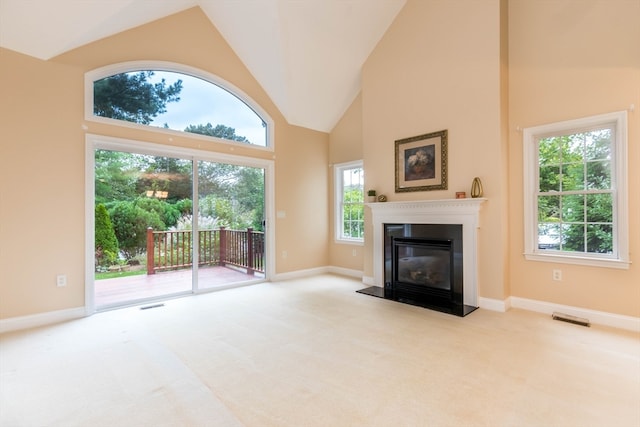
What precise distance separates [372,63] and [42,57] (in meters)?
4.21

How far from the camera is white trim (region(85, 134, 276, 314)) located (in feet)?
11.5

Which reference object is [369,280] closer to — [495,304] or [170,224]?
[495,304]

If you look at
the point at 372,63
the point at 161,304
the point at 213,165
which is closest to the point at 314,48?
the point at 372,63

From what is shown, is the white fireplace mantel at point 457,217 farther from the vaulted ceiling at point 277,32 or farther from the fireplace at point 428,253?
the vaulted ceiling at point 277,32

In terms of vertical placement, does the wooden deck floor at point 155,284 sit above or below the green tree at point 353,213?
below

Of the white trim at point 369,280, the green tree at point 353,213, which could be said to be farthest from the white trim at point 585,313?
the green tree at point 353,213

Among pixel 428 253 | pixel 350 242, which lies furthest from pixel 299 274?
pixel 428 253

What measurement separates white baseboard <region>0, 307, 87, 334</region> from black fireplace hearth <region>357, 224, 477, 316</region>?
3.61 m

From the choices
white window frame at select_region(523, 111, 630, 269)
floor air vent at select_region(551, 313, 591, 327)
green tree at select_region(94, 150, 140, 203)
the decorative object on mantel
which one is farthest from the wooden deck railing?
floor air vent at select_region(551, 313, 591, 327)

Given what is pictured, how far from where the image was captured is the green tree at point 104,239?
12.1 feet

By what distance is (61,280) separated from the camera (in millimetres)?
3361

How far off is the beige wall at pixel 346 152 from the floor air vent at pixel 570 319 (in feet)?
9.47

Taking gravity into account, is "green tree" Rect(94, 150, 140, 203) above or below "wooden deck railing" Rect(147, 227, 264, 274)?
above

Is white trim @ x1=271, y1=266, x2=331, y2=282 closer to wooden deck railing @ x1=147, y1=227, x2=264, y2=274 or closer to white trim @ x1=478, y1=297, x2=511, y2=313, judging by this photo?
wooden deck railing @ x1=147, y1=227, x2=264, y2=274
